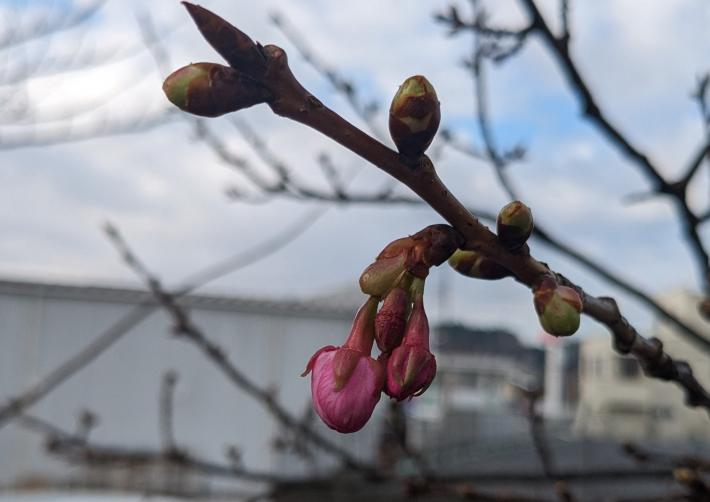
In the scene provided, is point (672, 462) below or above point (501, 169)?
below

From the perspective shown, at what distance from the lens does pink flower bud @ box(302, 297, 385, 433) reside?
2.05ft

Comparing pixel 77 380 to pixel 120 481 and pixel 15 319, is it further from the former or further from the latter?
pixel 120 481

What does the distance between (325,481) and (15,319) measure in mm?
9098

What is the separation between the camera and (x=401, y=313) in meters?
0.66

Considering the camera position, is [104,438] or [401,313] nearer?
[401,313]

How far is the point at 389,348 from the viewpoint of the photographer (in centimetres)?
67

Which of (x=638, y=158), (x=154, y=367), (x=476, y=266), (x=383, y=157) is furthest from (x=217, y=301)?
(x=383, y=157)

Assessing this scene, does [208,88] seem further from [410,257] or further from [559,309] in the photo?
[559,309]

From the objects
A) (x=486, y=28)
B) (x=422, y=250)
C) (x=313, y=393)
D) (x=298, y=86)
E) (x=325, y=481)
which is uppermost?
(x=486, y=28)

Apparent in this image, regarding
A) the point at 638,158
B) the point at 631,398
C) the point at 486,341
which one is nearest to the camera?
the point at 638,158

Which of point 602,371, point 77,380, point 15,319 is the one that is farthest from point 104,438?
point 602,371

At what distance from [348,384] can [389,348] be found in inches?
2.1

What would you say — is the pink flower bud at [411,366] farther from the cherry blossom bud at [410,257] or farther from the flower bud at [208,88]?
the flower bud at [208,88]

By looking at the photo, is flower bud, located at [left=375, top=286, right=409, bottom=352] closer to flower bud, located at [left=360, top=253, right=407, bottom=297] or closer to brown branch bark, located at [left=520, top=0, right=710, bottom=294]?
flower bud, located at [left=360, top=253, right=407, bottom=297]
